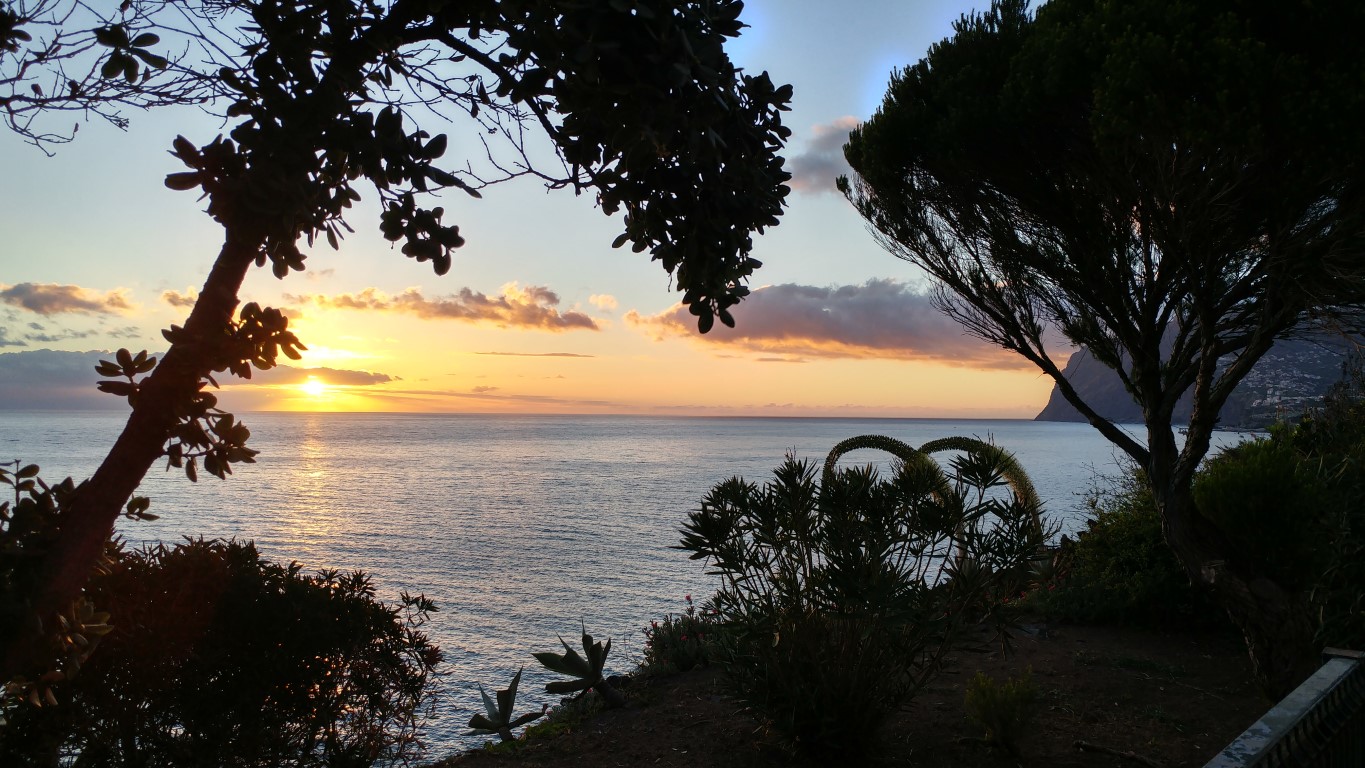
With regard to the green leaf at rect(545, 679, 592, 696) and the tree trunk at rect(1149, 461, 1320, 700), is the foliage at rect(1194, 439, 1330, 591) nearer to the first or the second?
the tree trunk at rect(1149, 461, 1320, 700)

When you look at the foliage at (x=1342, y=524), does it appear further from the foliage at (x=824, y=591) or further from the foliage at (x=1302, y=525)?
the foliage at (x=824, y=591)

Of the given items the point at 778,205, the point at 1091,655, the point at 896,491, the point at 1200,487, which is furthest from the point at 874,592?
the point at 1200,487

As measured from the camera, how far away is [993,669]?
24.1ft

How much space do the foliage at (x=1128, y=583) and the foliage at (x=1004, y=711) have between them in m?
4.09

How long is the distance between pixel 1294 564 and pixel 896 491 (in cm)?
415

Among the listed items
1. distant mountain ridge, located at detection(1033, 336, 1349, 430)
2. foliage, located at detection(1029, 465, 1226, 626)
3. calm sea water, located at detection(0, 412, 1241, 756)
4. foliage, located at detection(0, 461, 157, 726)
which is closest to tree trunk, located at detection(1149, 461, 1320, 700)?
distant mountain ridge, located at detection(1033, 336, 1349, 430)

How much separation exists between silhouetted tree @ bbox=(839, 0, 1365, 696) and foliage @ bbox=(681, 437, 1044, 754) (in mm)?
2875

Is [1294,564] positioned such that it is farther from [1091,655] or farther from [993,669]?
[993,669]

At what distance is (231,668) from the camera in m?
3.86

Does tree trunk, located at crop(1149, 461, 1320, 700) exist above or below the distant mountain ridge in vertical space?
below

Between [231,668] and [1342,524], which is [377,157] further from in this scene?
[1342,524]

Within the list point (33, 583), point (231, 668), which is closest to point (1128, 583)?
point (231, 668)

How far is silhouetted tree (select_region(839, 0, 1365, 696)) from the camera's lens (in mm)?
5996

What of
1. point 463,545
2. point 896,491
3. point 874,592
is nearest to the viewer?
point 874,592
